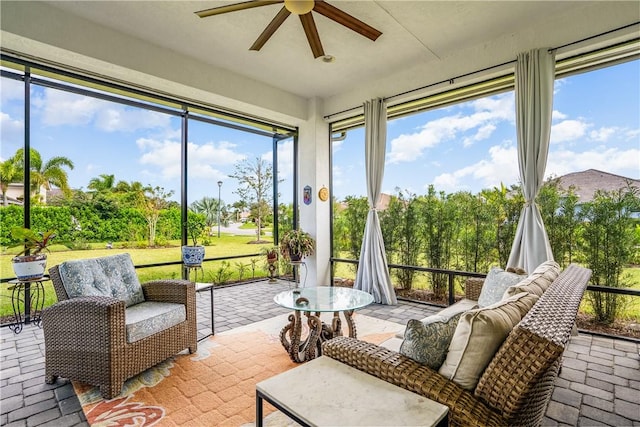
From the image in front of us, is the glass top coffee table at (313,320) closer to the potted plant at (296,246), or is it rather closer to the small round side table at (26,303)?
the potted plant at (296,246)

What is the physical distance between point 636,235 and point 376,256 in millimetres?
2753

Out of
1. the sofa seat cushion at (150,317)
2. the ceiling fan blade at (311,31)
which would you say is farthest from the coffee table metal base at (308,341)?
the ceiling fan blade at (311,31)

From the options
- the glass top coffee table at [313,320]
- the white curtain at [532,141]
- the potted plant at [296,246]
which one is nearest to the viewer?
the glass top coffee table at [313,320]

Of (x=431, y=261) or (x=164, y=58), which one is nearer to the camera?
(x=164, y=58)

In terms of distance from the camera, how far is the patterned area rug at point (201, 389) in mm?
1968

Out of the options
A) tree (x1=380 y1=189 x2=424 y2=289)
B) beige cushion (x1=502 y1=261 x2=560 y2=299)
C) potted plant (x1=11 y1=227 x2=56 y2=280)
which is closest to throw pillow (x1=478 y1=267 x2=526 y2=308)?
beige cushion (x1=502 y1=261 x2=560 y2=299)

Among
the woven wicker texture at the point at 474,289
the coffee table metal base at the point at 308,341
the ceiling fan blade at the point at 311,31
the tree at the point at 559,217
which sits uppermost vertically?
the ceiling fan blade at the point at 311,31

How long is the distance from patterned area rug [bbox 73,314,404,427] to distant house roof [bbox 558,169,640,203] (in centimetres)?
260

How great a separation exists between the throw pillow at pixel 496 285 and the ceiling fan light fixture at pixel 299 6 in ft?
8.53

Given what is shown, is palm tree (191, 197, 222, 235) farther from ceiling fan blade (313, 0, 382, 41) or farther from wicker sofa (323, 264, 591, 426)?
wicker sofa (323, 264, 591, 426)

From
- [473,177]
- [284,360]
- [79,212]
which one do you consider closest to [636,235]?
[473,177]

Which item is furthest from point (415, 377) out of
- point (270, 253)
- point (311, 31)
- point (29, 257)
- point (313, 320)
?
point (270, 253)

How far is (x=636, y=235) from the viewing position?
3090 mm

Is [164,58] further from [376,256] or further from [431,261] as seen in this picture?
[431,261]
